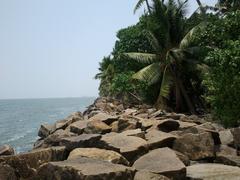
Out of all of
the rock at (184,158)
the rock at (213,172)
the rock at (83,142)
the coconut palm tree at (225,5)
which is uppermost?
the coconut palm tree at (225,5)

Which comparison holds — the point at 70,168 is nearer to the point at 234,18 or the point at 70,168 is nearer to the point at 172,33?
the point at 234,18

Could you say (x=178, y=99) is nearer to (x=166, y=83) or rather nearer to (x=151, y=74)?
(x=166, y=83)

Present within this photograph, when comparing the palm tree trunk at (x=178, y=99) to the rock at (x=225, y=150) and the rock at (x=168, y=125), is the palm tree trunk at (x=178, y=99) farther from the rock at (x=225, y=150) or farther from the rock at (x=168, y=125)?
the rock at (x=225, y=150)

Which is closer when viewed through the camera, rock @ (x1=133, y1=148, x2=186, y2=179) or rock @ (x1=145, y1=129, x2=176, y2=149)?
rock @ (x1=133, y1=148, x2=186, y2=179)

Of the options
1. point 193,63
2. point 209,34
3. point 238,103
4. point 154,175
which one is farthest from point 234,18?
point 154,175

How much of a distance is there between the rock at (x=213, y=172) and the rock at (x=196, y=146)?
2.47 ft

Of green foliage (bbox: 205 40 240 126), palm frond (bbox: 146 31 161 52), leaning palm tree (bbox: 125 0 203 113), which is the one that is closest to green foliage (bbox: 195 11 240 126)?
green foliage (bbox: 205 40 240 126)

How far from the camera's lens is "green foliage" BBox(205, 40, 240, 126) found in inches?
462

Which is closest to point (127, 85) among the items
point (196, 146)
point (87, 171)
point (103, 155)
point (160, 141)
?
point (160, 141)

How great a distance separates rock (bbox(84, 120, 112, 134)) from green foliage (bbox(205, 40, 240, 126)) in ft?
14.4

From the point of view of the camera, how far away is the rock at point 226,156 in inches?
251

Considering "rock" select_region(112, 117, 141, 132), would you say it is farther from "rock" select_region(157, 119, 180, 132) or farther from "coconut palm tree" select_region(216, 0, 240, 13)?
"coconut palm tree" select_region(216, 0, 240, 13)

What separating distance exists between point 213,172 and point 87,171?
206 centimetres

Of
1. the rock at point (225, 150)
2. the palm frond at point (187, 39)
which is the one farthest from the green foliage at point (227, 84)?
the palm frond at point (187, 39)
